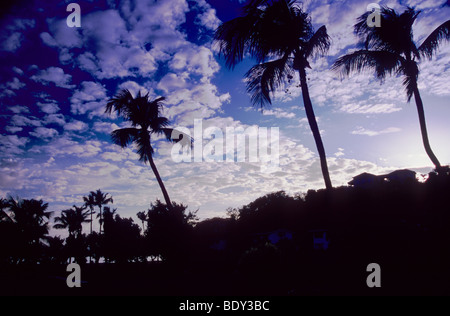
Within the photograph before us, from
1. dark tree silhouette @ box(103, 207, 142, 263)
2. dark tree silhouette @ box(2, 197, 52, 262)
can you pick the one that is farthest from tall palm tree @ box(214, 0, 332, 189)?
dark tree silhouette @ box(2, 197, 52, 262)

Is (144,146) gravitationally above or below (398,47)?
below

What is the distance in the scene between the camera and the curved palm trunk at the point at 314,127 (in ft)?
27.2

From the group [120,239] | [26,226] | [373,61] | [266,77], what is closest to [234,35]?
[266,77]

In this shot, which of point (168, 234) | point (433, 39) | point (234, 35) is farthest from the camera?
point (168, 234)

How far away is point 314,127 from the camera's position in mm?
8719

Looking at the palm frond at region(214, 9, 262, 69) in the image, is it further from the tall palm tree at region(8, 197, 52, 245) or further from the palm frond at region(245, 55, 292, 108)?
the tall palm tree at region(8, 197, 52, 245)

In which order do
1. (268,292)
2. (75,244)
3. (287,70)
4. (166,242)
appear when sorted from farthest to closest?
(75,244), (166,242), (287,70), (268,292)

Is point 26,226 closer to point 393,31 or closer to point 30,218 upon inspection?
point 30,218

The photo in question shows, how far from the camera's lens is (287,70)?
921 cm

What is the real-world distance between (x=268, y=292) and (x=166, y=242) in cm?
968

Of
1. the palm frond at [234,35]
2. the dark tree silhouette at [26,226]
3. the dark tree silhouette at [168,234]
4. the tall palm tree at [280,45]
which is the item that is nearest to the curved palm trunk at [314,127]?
the tall palm tree at [280,45]

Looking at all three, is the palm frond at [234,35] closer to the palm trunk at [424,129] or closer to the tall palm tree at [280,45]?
the tall palm tree at [280,45]
